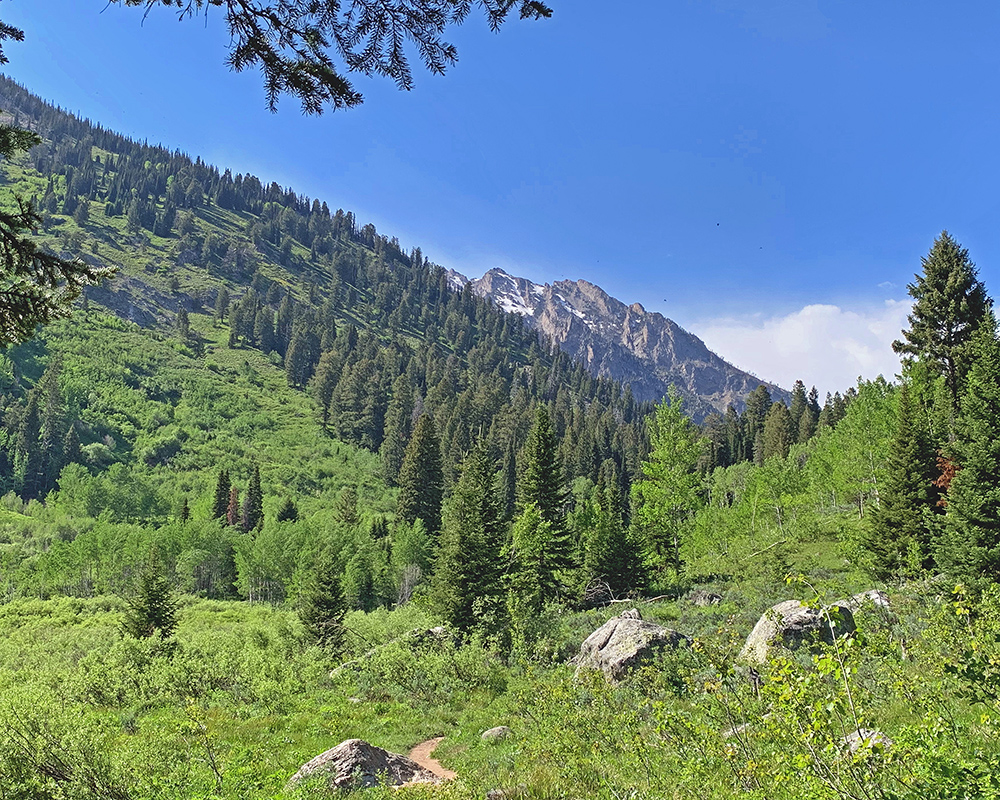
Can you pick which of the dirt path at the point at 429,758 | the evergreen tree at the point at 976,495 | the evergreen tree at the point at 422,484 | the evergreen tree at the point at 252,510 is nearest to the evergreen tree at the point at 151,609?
the dirt path at the point at 429,758

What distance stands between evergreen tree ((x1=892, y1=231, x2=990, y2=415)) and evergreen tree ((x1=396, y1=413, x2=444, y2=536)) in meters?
50.6

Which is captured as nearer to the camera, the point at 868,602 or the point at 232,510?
the point at 868,602

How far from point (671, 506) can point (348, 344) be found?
14057cm

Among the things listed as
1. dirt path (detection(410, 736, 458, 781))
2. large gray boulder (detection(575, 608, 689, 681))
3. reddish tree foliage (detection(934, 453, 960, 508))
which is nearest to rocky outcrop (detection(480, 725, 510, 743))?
dirt path (detection(410, 736, 458, 781))

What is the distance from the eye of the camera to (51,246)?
142750 mm

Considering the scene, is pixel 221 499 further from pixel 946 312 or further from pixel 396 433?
pixel 946 312

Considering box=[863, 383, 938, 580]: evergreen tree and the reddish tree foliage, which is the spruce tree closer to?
box=[863, 383, 938, 580]: evergreen tree

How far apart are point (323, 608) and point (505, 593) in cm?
977

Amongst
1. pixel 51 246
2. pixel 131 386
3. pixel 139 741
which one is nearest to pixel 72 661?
pixel 139 741

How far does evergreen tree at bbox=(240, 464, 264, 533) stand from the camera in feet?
244

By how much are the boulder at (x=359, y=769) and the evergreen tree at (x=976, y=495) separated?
19.0 meters

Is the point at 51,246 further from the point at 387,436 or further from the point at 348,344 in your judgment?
the point at 387,436

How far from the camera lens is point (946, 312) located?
34594 millimetres

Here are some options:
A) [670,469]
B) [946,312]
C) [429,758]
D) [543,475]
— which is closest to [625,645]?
[429,758]
